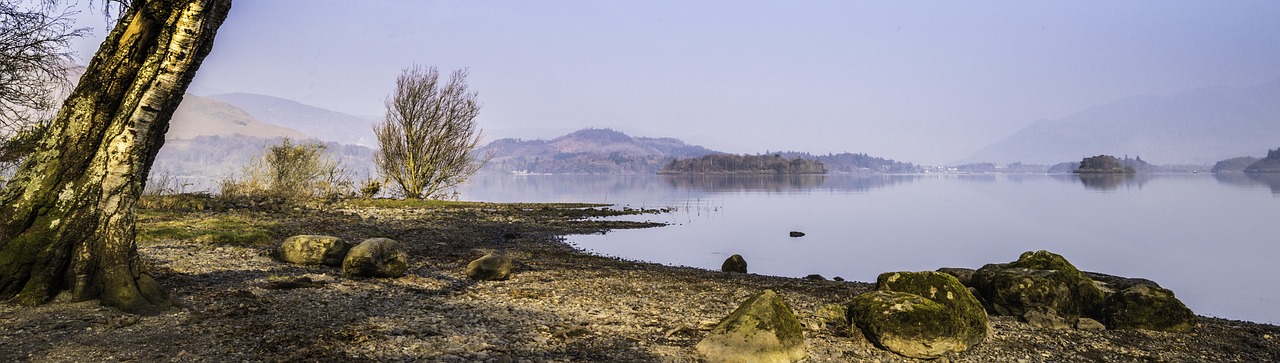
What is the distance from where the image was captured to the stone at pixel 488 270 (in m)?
11.0

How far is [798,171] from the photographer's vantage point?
18238cm

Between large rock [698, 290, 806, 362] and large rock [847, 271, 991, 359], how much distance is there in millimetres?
996

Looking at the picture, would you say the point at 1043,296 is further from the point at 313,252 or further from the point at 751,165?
the point at 751,165

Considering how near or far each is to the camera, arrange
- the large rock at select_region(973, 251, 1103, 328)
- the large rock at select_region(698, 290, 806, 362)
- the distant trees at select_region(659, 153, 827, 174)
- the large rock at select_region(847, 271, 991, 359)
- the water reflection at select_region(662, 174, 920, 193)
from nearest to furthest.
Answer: the large rock at select_region(698, 290, 806, 362)
the large rock at select_region(847, 271, 991, 359)
the large rock at select_region(973, 251, 1103, 328)
the water reflection at select_region(662, 174, 920, 193)
the distant trees at select_region(659, 153, 827, 174)

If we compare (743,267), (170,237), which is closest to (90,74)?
(170,237)

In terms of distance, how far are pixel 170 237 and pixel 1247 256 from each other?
30848 mm

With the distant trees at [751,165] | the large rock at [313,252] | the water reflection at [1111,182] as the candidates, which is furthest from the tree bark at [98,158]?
the distant trees at [751,165]

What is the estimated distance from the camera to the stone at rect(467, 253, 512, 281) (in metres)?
11.0

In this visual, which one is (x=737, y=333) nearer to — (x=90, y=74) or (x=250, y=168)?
(x=90, y=74)

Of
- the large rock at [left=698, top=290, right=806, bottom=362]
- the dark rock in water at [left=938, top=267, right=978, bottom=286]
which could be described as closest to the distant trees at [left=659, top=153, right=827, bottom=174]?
the dark rock in water at [left=938, top=267, right=978, bottom=286]

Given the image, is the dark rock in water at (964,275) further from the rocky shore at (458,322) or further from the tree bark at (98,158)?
the tree bark at (98,158)

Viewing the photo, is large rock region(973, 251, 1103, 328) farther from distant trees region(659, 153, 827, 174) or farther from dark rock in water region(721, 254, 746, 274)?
distant trees region(659, 153, 827, 174)

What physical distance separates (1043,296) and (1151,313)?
1185 millimetres

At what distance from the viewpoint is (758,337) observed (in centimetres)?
673
